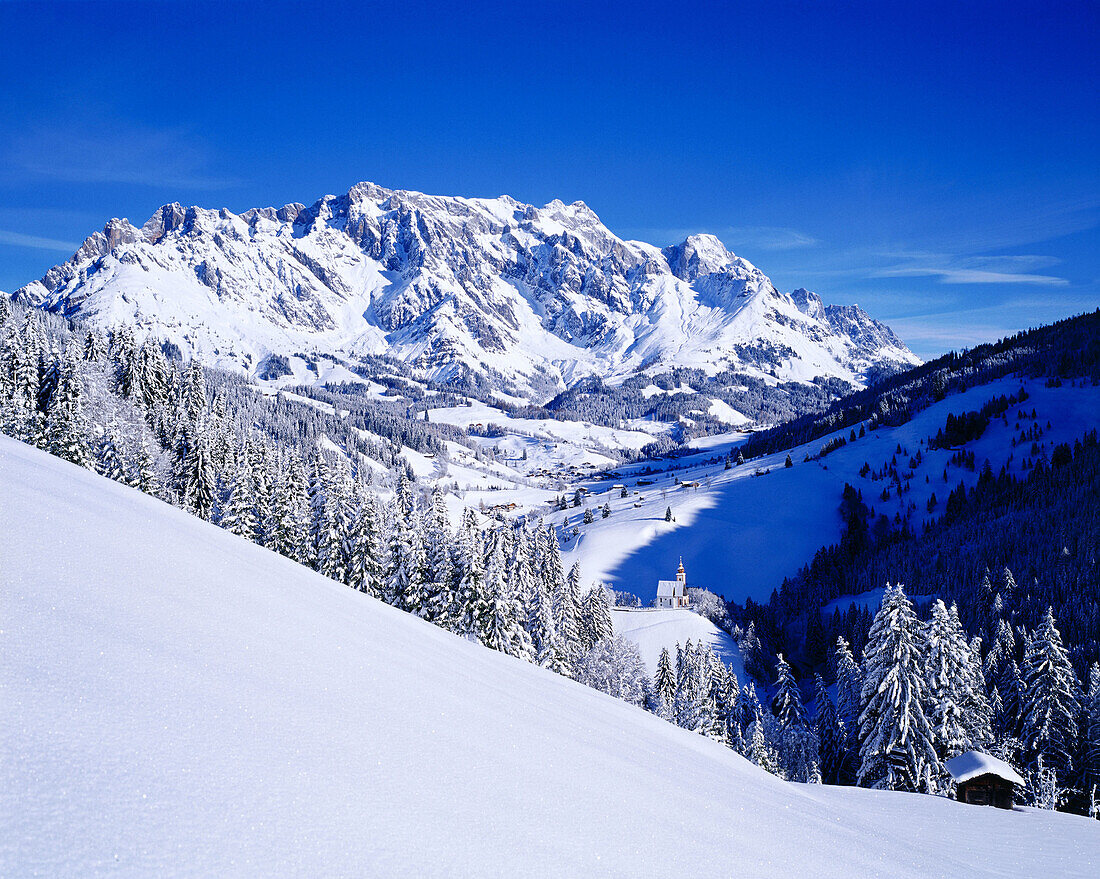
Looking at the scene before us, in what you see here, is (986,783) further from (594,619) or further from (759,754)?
(594,619)

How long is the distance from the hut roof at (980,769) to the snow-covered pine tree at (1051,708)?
964 inches

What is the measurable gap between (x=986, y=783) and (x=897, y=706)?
7.64 m

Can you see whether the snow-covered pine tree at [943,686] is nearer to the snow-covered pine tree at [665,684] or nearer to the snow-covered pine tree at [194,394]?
the snow-covered pine tree at [665,684]

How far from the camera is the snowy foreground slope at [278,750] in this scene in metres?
3.31

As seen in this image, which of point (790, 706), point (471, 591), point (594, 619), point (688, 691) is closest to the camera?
point (471, 591)

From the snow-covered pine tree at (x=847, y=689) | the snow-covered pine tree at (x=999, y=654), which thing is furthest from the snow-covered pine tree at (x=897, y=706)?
the snow-covered pine tree at (x=999, y=654)

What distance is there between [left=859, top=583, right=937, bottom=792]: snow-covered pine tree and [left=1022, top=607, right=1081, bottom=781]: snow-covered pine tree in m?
18.8

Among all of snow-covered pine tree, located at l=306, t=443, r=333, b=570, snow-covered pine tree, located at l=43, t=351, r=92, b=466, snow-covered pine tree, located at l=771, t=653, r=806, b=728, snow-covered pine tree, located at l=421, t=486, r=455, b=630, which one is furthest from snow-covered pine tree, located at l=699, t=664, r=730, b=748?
snow-covered pine tree, located at l=43, t=351, r=92, b=466

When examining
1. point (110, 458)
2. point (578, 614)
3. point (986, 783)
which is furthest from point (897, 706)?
point (110, 458)

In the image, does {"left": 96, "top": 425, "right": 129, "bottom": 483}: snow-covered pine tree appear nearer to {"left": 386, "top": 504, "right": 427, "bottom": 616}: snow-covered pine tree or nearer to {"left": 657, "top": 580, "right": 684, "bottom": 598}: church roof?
{"left": 386, "top": 504, "right": 427, "bottom": 616}: snow-covered pine tree

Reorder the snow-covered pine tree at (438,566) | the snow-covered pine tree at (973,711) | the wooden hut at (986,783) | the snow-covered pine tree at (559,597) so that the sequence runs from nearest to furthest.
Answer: the wooden hut at (986,783) < the snow-covered pine tree at (973,711) < the snow-covered pine tree at (438,566) < the snow-covered pine tree at (559,597)

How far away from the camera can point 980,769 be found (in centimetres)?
2170

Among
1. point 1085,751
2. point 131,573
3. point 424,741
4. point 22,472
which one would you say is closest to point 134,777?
point 424,741

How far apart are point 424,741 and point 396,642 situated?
3597 mm
